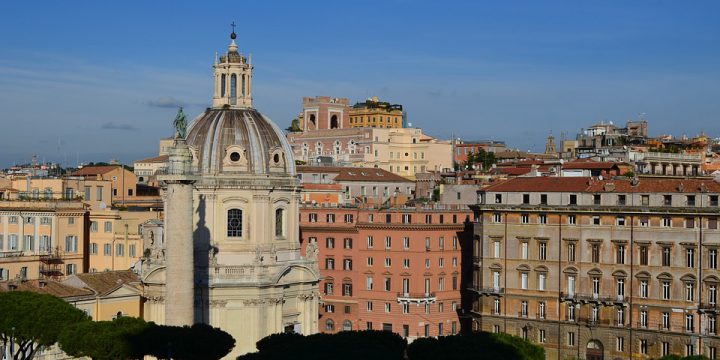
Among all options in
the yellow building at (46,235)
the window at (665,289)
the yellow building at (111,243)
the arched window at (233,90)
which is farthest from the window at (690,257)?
the yellow building at (46,235)

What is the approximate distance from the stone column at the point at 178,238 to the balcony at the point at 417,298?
39122 mm

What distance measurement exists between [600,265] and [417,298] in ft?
58.9

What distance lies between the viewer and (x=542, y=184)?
8344 centimetres

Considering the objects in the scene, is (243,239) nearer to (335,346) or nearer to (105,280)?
(105,280)

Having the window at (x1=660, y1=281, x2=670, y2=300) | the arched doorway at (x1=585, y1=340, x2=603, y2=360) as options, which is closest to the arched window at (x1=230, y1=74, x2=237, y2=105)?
the arched doorway at (x1=585, y1=340, x2=603, y2=360)

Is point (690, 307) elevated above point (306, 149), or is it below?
below

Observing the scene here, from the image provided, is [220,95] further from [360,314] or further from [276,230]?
[360,314]

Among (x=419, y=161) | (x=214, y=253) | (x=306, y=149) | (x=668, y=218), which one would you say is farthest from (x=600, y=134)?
(x=214, y=253)

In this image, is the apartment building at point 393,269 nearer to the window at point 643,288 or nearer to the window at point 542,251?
the window at point 542,251

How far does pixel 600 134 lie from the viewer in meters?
132

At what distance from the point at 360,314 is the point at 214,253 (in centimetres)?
2261

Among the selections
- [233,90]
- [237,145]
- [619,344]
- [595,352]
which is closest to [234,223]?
[237,145]

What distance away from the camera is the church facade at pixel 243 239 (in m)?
75.1

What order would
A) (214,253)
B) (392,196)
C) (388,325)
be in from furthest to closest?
(392,196) < (388,325) < (214,253)
